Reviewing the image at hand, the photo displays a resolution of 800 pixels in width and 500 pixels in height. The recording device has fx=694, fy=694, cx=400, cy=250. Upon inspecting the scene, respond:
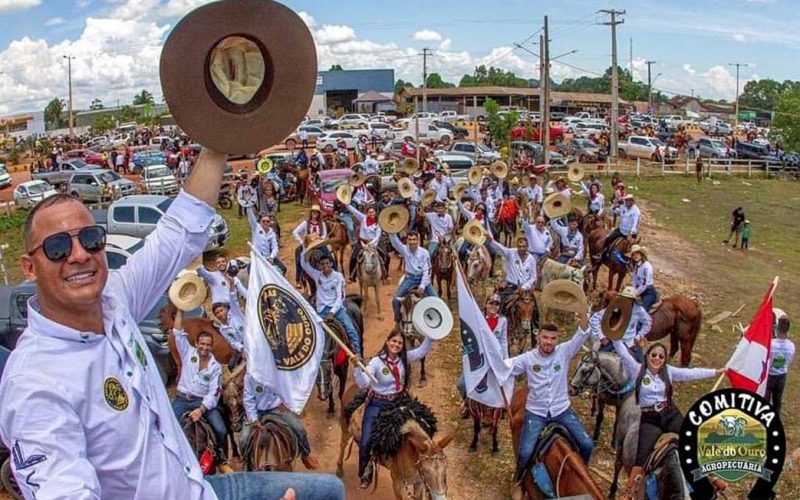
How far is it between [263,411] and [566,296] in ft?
12.3

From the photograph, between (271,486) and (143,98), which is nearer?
(271,486)

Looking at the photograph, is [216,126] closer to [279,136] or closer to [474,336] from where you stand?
[279,136]

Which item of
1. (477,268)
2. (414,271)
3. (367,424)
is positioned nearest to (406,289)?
(414,271)

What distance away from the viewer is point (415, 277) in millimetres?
12320

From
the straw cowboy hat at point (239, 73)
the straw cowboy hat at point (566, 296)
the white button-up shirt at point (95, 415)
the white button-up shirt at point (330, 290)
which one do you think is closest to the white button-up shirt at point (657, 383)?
the straw cowboy hat at point (566, 296)

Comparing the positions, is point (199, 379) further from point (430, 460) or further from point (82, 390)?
point (82, 390)

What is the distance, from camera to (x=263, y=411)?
7.68 m

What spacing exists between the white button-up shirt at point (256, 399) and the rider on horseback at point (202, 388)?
355 mm

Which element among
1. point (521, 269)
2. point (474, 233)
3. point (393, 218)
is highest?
point (393, 218)

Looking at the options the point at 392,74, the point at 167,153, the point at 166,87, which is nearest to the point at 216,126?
the point at 166,87

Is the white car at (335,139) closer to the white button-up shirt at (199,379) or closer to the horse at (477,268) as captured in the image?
the horse at (477,268)

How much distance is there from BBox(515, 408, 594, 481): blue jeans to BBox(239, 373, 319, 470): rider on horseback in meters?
2.31

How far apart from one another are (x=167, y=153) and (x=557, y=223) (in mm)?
29939

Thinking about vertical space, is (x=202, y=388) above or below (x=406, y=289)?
below
